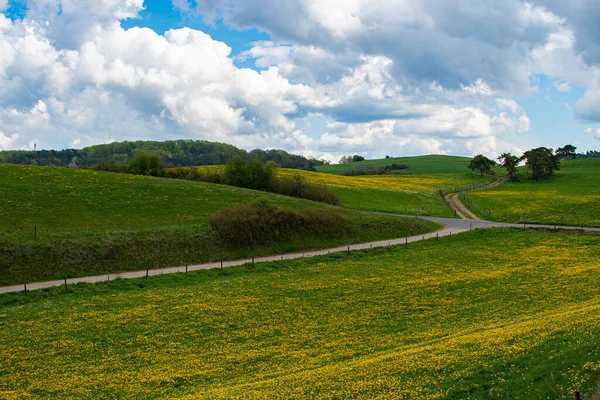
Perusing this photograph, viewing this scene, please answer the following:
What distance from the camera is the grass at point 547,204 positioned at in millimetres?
73375

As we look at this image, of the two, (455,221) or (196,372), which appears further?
(455,221)

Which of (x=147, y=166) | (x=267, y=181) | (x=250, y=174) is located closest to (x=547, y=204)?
(x=267, y=181)

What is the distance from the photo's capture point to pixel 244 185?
9050 centimetres

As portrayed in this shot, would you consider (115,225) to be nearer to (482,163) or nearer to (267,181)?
(267,181)

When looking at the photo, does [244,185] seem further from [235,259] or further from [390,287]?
[390,287]

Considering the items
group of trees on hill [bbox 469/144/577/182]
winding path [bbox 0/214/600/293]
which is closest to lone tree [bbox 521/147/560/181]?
group of trees on hill [bbox 469/144/577/182]

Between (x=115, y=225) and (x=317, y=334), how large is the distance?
3454 centimetres

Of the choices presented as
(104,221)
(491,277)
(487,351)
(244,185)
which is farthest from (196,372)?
(244,185)

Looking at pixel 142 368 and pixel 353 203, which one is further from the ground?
pixel 353 203

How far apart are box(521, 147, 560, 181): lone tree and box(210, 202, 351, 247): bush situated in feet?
366

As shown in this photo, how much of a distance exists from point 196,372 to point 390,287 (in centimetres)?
1939

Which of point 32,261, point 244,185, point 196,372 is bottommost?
point 196,372

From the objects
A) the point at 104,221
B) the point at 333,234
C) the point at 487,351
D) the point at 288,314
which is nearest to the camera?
the point at 487,351

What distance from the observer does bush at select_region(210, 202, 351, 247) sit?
54.0m
